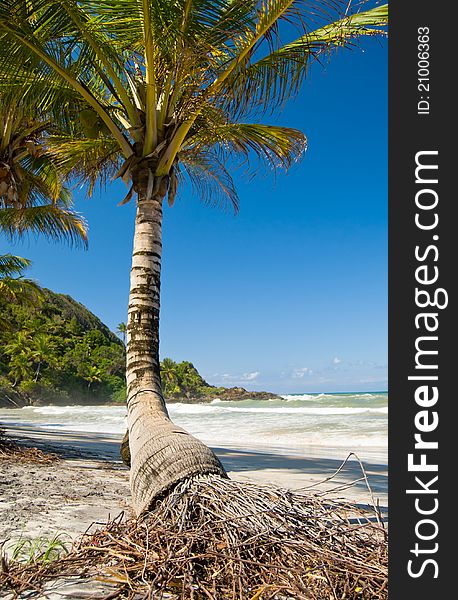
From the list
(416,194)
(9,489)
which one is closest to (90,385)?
(9,489)

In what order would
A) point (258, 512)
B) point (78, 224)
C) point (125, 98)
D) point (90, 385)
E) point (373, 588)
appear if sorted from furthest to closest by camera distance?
point (90, 385) → point (78, 224) → point (125, 98) → point (258, 512) → point (373, 588)

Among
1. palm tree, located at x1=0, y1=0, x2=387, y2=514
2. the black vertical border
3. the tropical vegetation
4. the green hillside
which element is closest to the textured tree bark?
palm tree, located at x1=0, y1=0, x2=387, y2=514

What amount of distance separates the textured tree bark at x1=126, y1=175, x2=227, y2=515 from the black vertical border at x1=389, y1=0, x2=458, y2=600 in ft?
5.47

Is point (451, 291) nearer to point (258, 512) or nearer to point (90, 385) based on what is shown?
point (258, 512)

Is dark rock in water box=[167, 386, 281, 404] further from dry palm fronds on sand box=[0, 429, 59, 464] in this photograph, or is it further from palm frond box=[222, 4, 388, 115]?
palm frond box=[222, 4, 388, 115]

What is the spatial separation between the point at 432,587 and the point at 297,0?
4698 mm

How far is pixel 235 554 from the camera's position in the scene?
86.9 inches

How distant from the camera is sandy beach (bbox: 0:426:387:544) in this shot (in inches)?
138

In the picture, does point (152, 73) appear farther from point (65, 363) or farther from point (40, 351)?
point (65, 363)

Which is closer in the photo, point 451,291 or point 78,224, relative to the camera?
point 451,291

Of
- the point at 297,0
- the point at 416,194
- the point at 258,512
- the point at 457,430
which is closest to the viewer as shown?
the point at 457,430

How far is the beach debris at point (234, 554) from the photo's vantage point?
6.53ft

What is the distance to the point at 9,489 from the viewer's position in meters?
4.64

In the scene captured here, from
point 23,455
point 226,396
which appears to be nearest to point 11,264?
point 23,455
